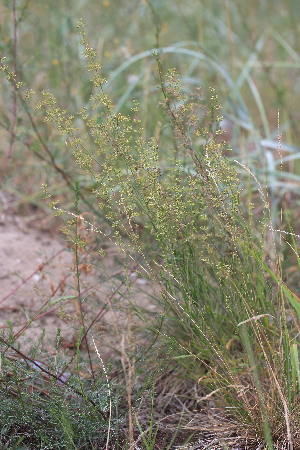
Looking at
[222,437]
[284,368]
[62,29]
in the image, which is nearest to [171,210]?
[284,368]

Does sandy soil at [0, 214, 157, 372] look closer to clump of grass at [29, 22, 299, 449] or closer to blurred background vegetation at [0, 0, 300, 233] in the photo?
clump of grass at [29, 22, 299, 449]

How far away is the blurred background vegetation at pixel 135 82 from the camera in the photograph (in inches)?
103

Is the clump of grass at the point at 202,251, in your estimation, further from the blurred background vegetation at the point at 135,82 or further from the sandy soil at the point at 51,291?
the blurred background vegetation at the point at 135,82

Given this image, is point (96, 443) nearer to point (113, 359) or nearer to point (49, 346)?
point (113, 359)

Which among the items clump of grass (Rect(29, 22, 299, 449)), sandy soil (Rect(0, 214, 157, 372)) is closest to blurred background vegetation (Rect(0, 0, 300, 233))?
sandy soil (Rect(0, 214, 157, 372))

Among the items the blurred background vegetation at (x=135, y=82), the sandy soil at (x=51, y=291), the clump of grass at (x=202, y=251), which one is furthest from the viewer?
the blurred background vegetation at (x=135, y=82)

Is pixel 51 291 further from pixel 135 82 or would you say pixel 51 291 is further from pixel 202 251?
pixel 135 82

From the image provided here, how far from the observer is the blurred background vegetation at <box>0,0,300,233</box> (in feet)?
8.59

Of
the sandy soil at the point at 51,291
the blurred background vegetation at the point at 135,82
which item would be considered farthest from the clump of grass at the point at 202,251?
the blurred background vegetation at the point at 135,82

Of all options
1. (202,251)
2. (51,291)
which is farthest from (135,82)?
(202,251)

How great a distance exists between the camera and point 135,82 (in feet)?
9.57

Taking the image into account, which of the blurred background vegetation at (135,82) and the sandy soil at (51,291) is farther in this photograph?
the blurred background vegetation at (135,82)

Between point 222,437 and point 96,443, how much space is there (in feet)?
1.16

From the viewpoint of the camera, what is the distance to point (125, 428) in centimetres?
147
